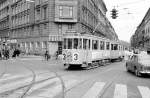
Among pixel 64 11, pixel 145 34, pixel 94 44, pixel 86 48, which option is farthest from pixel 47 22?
pixel 145 34

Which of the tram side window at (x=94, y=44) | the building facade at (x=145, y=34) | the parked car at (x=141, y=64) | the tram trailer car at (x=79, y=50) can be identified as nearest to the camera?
the parked car at (x=141, y=64)

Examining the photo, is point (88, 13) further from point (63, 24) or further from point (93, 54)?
point (93, 54)

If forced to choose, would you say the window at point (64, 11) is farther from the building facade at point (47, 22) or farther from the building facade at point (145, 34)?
the building facade at point (145, 34)

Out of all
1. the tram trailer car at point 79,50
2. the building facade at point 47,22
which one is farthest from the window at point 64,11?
the tram trailer car at point 79,50

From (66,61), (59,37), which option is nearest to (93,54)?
(66,61)

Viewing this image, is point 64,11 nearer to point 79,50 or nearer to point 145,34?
point 79,50

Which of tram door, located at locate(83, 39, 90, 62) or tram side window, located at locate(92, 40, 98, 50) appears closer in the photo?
tram door, located at locate(83, 39, 90, 62)

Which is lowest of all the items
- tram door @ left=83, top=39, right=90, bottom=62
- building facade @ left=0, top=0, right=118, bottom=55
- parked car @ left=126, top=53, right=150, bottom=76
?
parked car @ left=126, top=53, right=150, bottom=76

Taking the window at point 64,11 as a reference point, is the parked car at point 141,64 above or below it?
below

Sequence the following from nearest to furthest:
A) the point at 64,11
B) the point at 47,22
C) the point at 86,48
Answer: the point at 86,48
the point at 64,11
the point at 47,22

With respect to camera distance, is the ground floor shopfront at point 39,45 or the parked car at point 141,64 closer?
the parked car at point 141,64

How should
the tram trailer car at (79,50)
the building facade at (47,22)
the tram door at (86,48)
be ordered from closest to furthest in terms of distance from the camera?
1. the tram trailer car at (79,50)
2. the tram door at (86,48)
3. the building facade at (47,22)

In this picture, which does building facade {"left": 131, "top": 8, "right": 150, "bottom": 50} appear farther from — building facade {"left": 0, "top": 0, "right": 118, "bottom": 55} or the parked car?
the parked car

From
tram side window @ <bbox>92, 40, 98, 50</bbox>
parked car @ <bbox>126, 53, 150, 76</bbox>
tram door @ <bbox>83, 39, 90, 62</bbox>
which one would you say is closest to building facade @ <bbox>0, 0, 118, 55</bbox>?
tram side window @ <bbox>92, 40, 98, 50</bbox>
